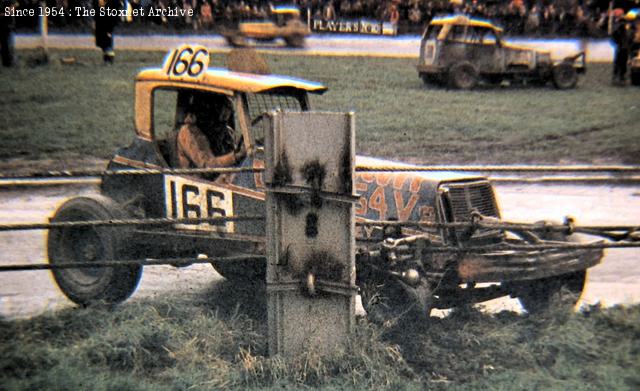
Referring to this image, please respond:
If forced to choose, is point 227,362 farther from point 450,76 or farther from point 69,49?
point 450,76

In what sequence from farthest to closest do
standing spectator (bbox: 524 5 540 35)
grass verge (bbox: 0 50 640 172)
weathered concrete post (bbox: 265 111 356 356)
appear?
standing spectator (bbox: 524 5 540 35) → grass verge (bbox: 0 50 640 172) → weathered concrete post (bbox: 265 111 356 356)

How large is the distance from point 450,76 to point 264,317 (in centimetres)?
358

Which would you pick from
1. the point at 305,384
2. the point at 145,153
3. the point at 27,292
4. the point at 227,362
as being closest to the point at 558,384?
the point at 305,384

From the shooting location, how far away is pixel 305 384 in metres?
4.51

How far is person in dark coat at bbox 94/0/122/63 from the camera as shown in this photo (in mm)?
6996

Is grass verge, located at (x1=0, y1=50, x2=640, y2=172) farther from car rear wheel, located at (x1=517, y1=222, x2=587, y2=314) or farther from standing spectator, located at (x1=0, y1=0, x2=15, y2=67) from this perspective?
car rear wheel, located at (x1=517, y1=222, x2=587, y2=314)

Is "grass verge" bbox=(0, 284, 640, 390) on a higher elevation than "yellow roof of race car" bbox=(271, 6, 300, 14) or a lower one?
lower

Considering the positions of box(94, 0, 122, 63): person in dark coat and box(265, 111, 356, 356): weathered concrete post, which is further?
box(94, 0, 122, 63): person in dark coat

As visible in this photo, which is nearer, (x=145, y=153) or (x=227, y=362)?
(x=227, y=362)

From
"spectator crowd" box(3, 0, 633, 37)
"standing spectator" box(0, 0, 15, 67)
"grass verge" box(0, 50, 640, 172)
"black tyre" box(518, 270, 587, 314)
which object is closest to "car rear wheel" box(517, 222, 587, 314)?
"black tyre" box(518, 270, 587, 314)

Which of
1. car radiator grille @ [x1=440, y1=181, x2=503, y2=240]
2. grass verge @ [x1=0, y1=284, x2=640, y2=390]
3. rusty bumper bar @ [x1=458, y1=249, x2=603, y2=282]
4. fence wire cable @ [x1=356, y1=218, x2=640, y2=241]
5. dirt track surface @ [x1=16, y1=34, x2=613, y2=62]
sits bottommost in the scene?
grass verge @ [x1=0, y1=284, x2=640, y2=390]

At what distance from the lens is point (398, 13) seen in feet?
25.5

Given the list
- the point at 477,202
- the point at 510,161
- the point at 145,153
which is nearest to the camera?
the point at 477,202

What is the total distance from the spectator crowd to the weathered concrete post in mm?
2883
